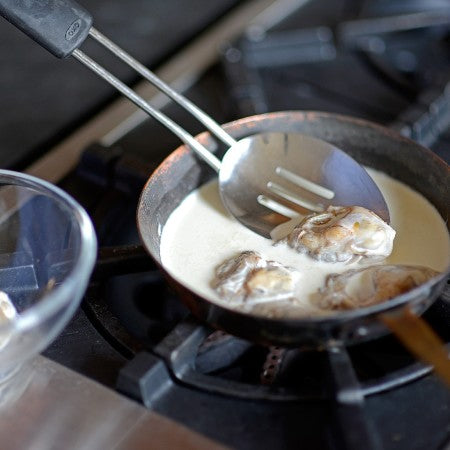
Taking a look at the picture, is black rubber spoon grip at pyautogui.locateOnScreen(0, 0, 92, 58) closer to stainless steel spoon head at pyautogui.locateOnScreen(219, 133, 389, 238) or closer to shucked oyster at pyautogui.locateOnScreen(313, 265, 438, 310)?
stainless steel spoon head at pyautogui.locateOnScreen(219, 133, 389, 238)

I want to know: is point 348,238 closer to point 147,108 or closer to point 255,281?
point 255,281

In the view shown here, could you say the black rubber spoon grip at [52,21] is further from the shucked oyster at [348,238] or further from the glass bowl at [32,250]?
the shucked oyster at [348,238]

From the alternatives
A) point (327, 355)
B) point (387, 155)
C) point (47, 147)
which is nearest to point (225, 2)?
point (47, 147)

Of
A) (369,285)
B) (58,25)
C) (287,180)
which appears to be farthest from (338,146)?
(58,25)

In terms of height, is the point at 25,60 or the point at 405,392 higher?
the point at 25,60

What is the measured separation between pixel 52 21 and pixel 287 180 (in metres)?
0.30

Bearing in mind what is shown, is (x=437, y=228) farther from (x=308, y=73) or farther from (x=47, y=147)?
(x=47, y=147)

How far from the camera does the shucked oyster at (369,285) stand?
0.68 m

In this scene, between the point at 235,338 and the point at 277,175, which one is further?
the point at 277,175

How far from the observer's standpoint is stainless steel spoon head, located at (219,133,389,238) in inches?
32.4

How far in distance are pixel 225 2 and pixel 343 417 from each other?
888 mm

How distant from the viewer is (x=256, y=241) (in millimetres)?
797

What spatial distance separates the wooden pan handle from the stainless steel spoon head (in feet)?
0.75

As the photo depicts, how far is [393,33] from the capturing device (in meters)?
1.14
